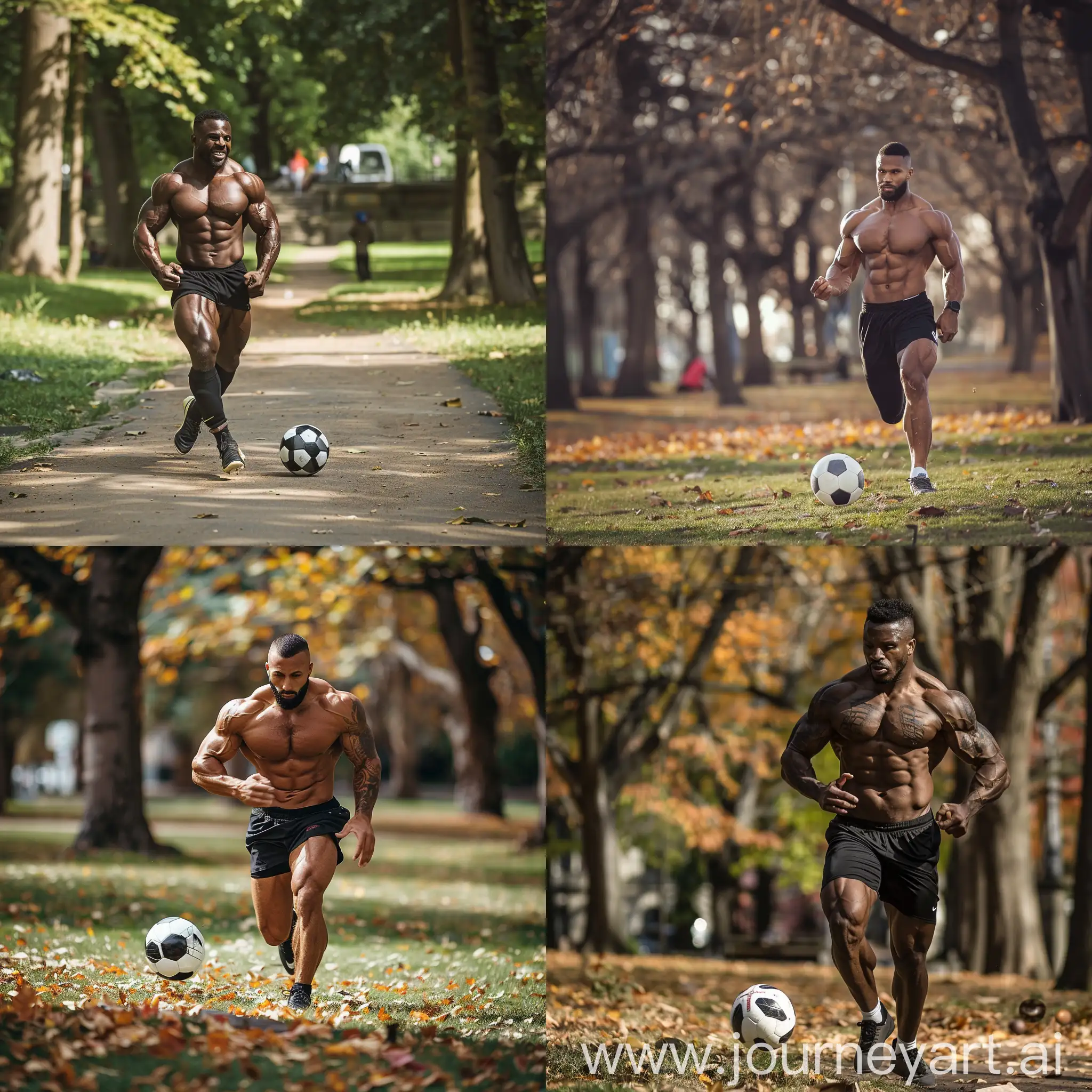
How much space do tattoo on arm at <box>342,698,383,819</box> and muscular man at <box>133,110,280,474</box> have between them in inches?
145

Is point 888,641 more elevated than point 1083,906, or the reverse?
point 888,641

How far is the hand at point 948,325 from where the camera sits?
12453mm

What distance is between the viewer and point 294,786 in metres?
9.60

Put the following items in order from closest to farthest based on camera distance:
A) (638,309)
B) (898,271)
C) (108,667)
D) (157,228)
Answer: (157,228) → (898,271) → (108,667) → (638,309)

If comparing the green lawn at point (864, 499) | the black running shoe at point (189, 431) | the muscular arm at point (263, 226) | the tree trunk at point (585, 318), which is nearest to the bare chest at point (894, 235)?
the green lawn at point (864, 499)

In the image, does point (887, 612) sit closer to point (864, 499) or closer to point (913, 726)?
point (913, 726)

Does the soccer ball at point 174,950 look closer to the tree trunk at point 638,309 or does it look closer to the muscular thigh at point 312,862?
the muscular thigh at point 312,862

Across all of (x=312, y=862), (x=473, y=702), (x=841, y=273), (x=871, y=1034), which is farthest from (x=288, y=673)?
(x=473, y=702)

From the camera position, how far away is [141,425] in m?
13.0

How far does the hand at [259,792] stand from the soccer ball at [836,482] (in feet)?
19.2

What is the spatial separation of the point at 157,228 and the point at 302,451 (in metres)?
2.12

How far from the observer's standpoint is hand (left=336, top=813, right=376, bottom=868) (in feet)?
30.7

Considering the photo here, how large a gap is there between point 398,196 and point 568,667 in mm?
5750

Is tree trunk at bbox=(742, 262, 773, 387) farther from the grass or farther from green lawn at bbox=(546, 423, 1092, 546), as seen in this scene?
the grass
